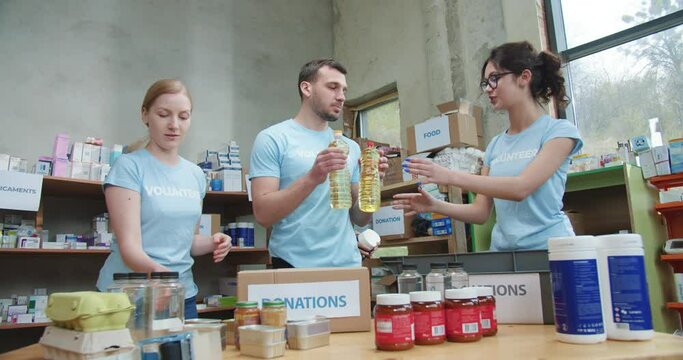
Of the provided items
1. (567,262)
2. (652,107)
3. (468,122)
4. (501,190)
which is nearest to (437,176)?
(501,190)

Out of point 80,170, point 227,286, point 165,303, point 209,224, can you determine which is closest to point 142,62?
point 80,170

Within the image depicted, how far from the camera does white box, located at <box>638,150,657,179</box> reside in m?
2.57

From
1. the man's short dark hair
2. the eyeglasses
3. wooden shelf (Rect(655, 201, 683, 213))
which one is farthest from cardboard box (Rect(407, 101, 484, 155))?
the man's short dark hair

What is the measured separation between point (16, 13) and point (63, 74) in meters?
0.55

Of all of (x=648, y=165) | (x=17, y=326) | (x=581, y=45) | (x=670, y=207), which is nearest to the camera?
(x=670, y=207)

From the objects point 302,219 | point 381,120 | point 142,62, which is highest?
point 142,62

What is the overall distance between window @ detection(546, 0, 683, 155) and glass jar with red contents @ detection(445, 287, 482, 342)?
275cm

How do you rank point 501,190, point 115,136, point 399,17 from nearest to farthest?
1. point 501,190
2. point 115,136
3. point 399,17

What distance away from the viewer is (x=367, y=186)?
64.0 inches

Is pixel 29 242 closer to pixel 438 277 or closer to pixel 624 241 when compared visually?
pixel 438 277

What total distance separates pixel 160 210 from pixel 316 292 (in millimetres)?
662

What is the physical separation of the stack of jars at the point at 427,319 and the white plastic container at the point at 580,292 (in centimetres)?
17

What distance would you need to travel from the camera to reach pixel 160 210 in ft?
4.97

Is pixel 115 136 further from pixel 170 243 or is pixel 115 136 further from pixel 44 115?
pixel 170 243
